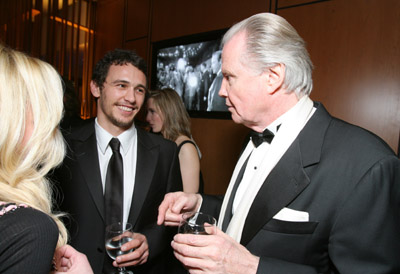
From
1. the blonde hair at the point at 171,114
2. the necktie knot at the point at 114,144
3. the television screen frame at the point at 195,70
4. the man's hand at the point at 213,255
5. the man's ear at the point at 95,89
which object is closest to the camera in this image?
the man's hand at the point at 213,255

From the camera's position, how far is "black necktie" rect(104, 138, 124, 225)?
1.76 meters

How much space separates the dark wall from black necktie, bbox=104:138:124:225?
2.27m

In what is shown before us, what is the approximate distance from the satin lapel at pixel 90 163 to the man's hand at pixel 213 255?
908mm

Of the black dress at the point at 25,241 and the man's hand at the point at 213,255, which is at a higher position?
the black dress at the point at 25,241

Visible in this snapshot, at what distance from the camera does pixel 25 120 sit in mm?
1036

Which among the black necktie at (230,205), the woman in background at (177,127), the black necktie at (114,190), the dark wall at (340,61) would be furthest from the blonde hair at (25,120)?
the dark wall at (340,61)

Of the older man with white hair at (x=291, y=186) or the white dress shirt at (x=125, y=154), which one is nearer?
the older man with white hair at (x=291, y=186)

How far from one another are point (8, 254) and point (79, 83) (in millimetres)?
6450

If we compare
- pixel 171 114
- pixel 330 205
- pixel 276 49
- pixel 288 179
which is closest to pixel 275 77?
pixel 276 49

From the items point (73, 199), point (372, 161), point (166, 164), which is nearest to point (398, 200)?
point (372, 161)

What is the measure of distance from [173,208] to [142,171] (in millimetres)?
554

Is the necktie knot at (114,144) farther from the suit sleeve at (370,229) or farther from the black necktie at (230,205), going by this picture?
the suit sleeve at (370,229)

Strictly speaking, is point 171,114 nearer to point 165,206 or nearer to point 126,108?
point 126,108

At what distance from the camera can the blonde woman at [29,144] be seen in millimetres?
746
